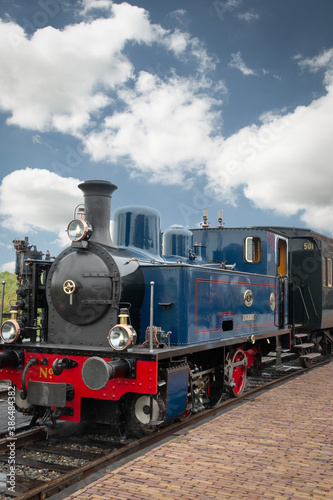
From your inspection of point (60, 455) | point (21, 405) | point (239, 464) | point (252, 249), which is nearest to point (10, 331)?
point (21, 405)

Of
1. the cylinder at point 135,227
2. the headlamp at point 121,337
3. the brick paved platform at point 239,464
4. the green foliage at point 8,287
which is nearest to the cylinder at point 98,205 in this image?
the cylinder at point 135,227

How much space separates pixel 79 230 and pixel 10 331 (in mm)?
1489

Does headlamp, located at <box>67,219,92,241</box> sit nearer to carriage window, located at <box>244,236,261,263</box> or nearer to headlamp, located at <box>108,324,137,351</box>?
headlamp, located at <box>108,324,137,351</box>

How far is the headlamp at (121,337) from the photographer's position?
4.87 metres

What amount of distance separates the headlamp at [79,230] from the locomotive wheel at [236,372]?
310 cm

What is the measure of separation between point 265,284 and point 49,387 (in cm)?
459

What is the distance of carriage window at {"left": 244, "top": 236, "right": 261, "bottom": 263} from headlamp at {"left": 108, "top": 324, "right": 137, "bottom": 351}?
13.3 feet

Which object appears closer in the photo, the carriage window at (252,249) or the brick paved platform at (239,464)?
the brick paved platform at (239,464)

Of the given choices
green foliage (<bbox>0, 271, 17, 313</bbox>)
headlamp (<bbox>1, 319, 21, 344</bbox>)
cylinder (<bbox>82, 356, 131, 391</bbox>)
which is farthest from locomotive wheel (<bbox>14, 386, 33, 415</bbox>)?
green foliage (<bbox>0, 271, 17, 313</bbox>)

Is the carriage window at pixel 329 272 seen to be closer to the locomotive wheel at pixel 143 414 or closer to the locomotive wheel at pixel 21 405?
the locomotive wheel at pixel 143 414

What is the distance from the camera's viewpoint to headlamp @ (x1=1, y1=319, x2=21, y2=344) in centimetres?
561

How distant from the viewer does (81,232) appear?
18.0ft

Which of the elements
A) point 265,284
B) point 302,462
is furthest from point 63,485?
point 265,284

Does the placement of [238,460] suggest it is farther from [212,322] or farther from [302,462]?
[212,322]
